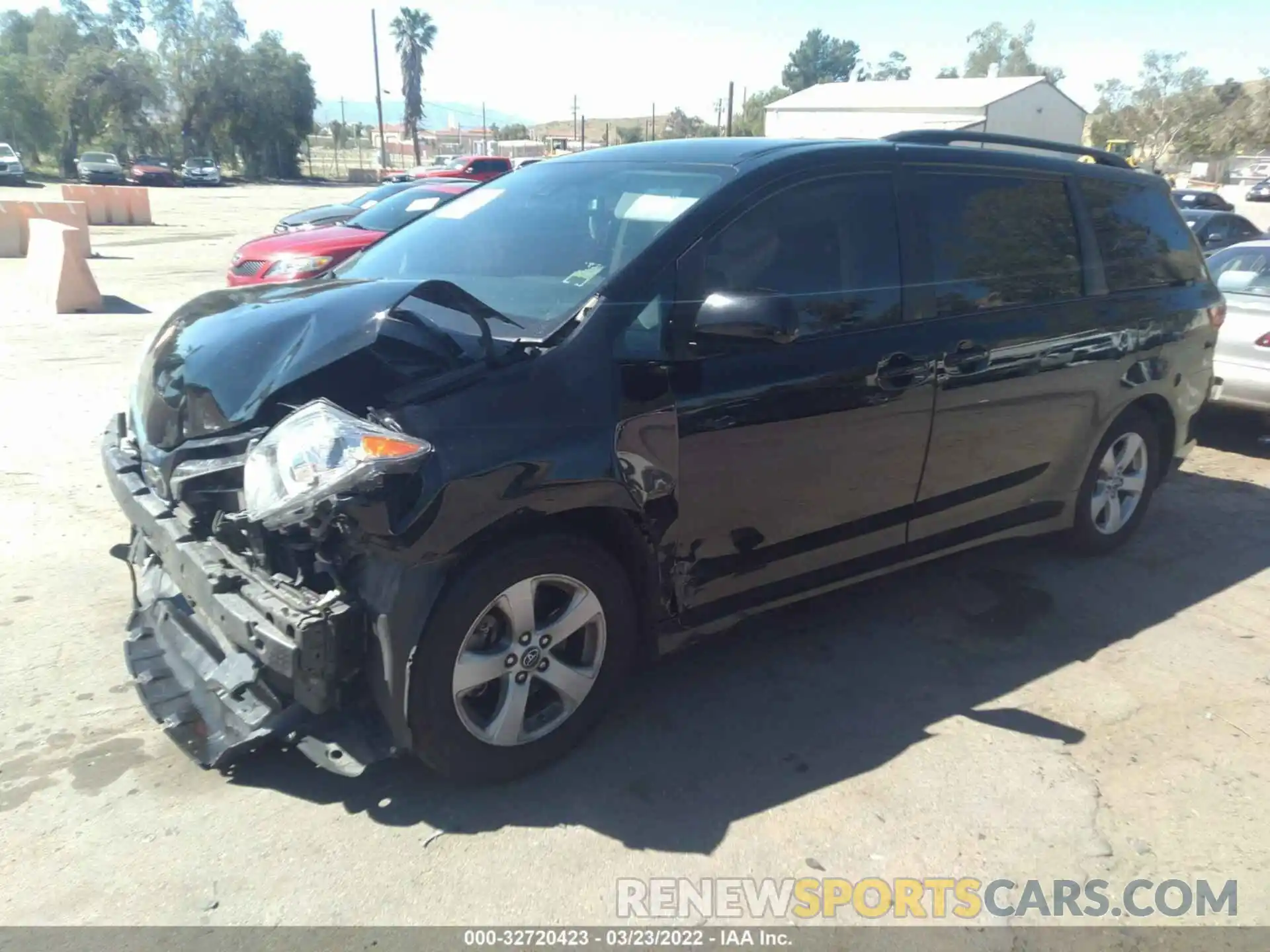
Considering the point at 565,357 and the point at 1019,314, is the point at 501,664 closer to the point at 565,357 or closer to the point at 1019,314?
the point at 565,357

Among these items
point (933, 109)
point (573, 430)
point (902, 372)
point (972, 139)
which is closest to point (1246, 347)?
point (972, 139)

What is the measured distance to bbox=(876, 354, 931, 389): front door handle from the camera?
12.5ft

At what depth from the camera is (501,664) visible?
3.04 m

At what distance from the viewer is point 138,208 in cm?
2686

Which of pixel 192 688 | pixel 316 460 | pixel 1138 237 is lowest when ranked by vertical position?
pixel 192 688

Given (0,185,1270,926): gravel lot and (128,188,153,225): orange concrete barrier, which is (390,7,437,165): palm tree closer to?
(128,188,153,225): orange concrete barrier

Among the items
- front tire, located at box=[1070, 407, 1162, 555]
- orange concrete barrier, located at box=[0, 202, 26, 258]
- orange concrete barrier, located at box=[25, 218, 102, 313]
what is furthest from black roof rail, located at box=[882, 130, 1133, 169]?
orange concrete barrier, located at box=[0, 202, 26, 258]

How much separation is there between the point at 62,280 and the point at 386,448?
11.3 m

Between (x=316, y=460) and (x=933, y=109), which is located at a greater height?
(x=933, y=109)

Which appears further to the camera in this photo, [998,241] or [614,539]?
[998,241]

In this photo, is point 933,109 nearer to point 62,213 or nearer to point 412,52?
point 62,213

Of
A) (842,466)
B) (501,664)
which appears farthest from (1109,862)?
(501,664)

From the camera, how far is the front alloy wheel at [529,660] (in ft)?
9.80

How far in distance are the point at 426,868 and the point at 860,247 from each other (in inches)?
104
